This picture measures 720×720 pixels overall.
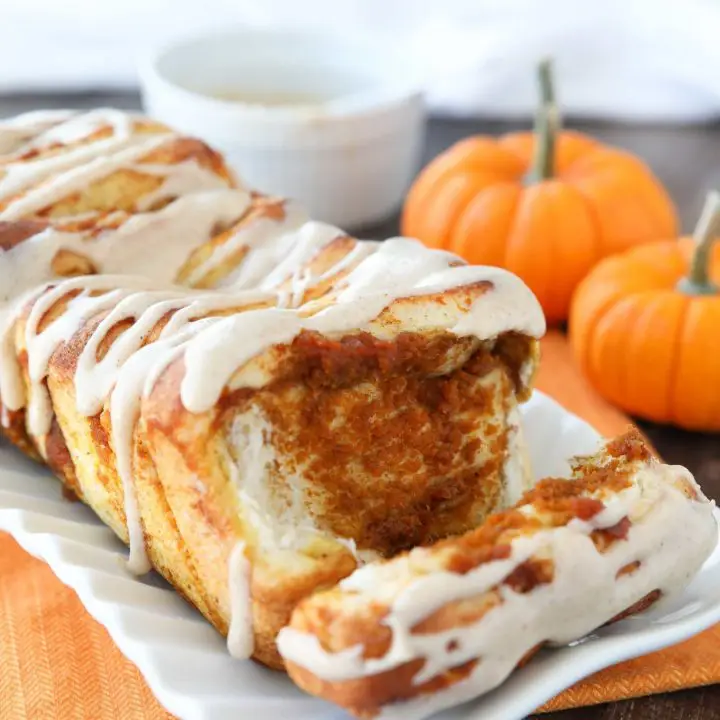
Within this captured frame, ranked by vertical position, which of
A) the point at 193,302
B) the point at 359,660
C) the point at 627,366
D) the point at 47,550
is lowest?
the point at 627,366

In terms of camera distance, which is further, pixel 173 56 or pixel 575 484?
pixel 173 56

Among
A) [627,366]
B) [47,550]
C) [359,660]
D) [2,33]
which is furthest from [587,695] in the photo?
[2,33]

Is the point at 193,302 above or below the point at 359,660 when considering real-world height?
above

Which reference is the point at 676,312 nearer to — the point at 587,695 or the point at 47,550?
the point at 587,695

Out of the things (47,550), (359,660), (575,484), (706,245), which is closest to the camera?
(359,660)

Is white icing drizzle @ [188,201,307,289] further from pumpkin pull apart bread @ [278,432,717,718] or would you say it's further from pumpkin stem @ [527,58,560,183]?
pumpkin stem @ [527,58,560,183]

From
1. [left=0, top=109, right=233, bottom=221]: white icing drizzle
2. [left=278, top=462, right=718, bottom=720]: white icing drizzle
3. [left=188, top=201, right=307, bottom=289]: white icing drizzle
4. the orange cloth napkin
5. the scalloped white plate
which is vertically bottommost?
the orange cloth napkin

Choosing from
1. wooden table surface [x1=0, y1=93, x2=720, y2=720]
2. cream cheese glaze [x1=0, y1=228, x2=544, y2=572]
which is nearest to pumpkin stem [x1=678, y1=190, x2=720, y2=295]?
wooden table surface [x1=0, y1=93, x2=720, y2=720]

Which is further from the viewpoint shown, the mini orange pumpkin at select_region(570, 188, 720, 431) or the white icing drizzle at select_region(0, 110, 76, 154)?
the mini orange pumpkin at select_region(570, 188, 720, 431)

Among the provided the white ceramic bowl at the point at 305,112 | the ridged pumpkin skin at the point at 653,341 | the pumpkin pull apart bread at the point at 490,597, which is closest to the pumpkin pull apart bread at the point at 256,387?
the pumpkin pull apart bread at the point at 490,597
